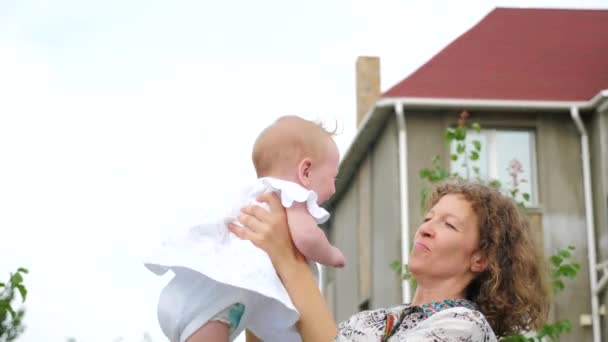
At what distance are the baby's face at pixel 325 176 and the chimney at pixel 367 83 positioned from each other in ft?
62.0

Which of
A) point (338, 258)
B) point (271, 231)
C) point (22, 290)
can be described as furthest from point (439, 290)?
point (22, 290)

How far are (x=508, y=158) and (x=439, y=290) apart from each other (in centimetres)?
1569

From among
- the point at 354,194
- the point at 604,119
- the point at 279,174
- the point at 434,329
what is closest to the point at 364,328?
the point at 434,329

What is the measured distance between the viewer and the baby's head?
4.38m

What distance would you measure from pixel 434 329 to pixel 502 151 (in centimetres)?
1620

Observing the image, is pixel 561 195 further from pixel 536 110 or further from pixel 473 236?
pixel 473 236

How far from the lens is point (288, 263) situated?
4.22m

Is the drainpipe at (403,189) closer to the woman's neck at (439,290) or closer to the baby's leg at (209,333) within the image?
the woman's neck at (439,290)

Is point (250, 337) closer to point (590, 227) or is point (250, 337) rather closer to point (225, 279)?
point (225, 279)

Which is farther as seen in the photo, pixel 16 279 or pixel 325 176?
pixel 16 279

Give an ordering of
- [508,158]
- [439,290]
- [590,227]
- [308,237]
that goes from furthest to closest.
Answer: [590,227] → [508,158] → [439,290] → [308,237]

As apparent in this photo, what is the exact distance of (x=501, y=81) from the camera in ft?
66.3

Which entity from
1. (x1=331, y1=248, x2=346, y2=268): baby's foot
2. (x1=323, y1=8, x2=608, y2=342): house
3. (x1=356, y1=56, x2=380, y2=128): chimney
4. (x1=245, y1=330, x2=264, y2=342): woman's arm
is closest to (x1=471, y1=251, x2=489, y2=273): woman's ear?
(x1=331, y1=248, x2=346, y2=268): baby's foot

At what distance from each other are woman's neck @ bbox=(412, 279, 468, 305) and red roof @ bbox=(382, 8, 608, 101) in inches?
601
